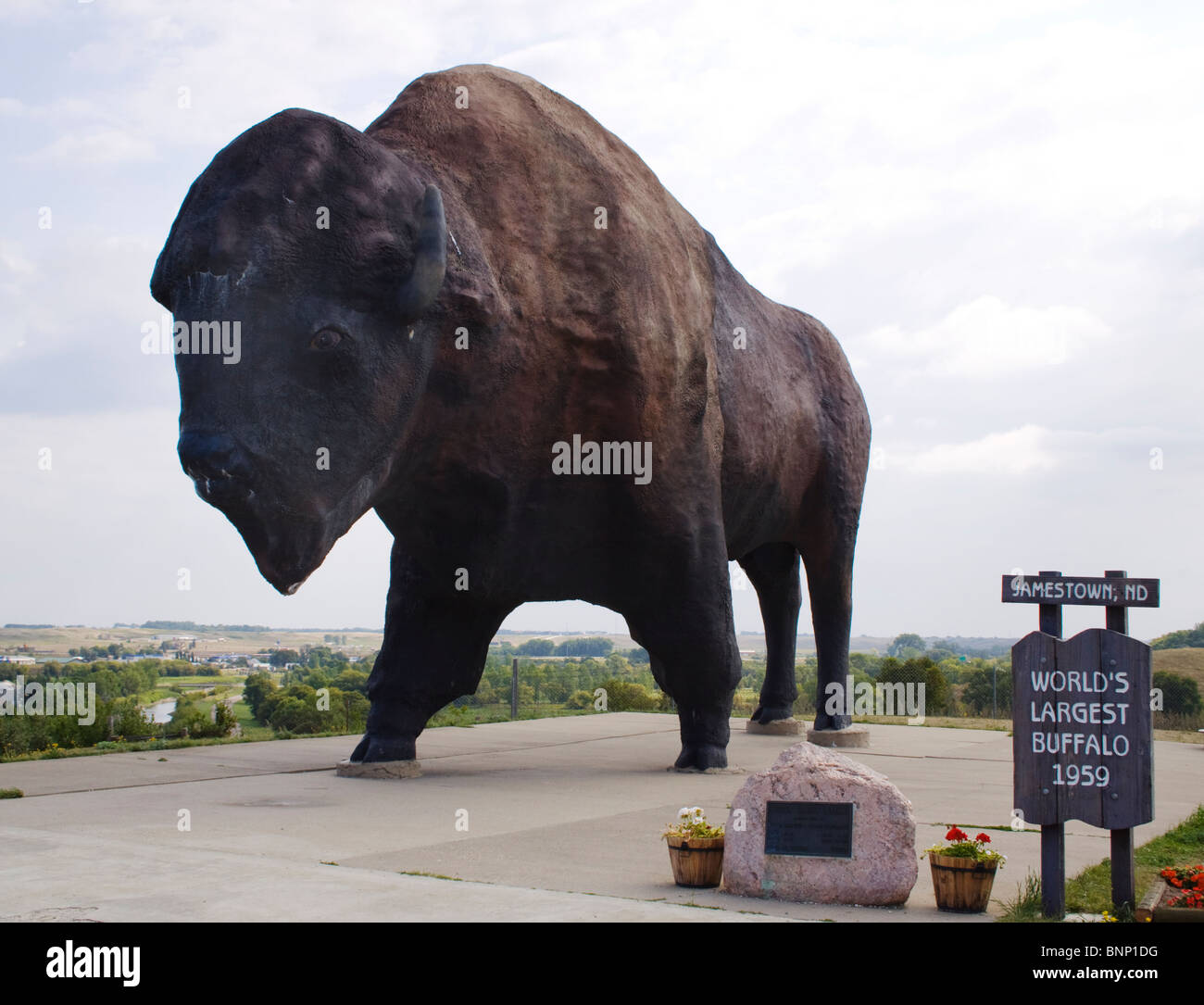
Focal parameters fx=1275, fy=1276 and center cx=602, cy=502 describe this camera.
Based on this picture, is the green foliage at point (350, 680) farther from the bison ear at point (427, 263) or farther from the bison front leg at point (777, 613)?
the bison ear at point (427, 263)

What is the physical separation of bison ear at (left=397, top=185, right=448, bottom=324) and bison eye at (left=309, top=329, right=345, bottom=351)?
1.41ft

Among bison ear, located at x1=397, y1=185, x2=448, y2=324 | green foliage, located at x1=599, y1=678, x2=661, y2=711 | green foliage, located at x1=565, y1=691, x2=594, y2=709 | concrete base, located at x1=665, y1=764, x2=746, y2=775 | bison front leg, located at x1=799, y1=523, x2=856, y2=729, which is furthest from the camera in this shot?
green foliage, located at x1=599, y1=678, x2=661, y2=711

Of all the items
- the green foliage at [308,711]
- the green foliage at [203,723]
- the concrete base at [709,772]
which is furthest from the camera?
the green foliage at [308,711]

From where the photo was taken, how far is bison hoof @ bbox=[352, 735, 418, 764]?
9.52 m

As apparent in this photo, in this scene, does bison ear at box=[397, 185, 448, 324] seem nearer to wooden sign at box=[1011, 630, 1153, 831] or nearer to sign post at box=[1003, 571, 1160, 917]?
sign post at box=[1003, 571, 1160, 917]

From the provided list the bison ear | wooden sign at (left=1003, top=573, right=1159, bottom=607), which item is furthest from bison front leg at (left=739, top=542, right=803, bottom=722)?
wooden sign at (left=1003, top=573, right=1159, bottom=607)

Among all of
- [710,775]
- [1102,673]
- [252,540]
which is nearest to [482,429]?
[252,540]

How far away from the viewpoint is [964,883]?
5.06 meters

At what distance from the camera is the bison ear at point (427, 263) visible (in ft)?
23.5

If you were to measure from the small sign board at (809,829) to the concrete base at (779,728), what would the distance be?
875cm

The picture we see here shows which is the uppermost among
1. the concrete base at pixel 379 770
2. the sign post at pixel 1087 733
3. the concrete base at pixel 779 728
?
the sign post at pixel 1087 733

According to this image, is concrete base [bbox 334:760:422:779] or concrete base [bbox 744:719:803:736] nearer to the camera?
Result: concrete base [bbox 334:760:422:779]

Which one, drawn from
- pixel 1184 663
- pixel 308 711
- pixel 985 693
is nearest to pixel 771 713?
pixel 308 711

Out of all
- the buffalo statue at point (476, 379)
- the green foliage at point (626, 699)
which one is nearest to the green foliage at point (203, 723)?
the buffalo statue at point (476, 379)
